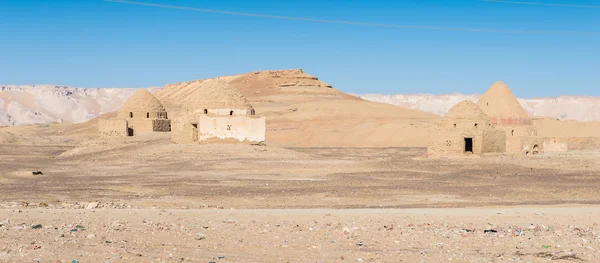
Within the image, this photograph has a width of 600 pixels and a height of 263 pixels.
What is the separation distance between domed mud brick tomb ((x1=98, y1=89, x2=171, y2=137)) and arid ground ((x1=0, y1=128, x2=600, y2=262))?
3265mm

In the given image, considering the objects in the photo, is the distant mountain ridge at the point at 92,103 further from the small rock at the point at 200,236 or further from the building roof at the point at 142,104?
the small rock at the point at 200,236

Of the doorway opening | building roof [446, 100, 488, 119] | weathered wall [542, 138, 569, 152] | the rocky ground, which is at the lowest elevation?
weathered wall [542, 138, 569, 152]

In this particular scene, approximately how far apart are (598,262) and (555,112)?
529 feet

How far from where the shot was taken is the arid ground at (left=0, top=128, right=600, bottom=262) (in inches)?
340

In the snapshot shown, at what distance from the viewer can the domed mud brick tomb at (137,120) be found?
135ft

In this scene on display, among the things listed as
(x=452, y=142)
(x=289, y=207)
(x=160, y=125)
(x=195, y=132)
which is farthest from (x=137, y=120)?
(x=289, y=207)

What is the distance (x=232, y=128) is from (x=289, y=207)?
57.6ft

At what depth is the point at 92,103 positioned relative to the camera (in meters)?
→ 183

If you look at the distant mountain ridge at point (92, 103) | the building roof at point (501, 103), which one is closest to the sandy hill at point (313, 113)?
the building roof at point (501, 103)

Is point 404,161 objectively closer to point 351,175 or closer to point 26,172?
point 351,175

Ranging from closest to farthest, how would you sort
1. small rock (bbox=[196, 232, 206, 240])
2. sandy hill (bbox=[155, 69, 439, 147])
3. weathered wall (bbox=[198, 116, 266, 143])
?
small rock (bbox=[196, 232, 206, 240])
weathered wall (bbox=[198, 116, 266, 143])
sandy hill (bbox=[155, 69, 439, 147])

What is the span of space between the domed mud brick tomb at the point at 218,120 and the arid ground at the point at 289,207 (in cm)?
125

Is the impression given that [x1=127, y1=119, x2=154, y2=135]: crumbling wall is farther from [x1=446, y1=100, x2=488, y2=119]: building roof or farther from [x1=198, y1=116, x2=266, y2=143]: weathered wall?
[x1=446, y1=100, x2=488, y2=119]: building roof

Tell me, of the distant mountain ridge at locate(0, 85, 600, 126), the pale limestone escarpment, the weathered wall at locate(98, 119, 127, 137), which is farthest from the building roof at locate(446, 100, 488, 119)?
the distant mountain ridge at locate(0, 85, 600, 126)
